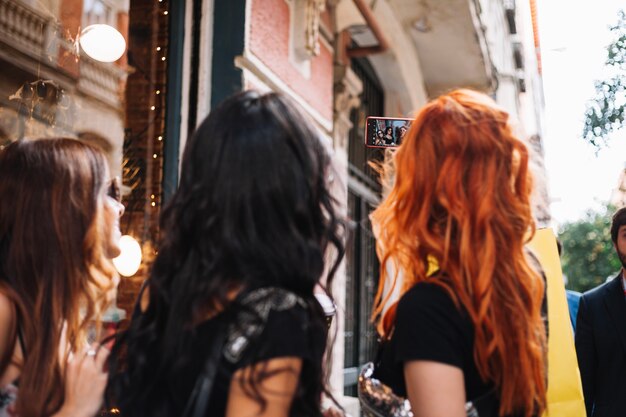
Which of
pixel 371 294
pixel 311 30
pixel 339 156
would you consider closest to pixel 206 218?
pixel 311 30

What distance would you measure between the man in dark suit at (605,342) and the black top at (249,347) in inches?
125

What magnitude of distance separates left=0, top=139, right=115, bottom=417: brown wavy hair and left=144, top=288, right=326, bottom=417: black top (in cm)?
58

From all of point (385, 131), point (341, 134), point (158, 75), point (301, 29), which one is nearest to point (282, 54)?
point (301, 29)

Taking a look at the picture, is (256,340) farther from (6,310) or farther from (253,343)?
(6,310)

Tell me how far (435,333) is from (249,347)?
1.64 feet

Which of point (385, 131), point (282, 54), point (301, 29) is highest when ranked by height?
point (301, 29)

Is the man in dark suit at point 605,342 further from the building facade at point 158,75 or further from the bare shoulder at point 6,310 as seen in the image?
the bare shoulder at point 6,310

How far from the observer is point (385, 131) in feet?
8.14

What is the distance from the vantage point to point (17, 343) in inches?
77.4

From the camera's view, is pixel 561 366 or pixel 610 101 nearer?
pixel 561 366

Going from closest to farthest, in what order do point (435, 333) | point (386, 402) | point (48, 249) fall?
point (435, 333)
point (386, 402)
point (48, 249)

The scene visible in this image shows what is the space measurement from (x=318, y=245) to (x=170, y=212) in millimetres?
346

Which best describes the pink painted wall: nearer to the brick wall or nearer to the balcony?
the brick wall

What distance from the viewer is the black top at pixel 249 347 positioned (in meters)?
1.47
